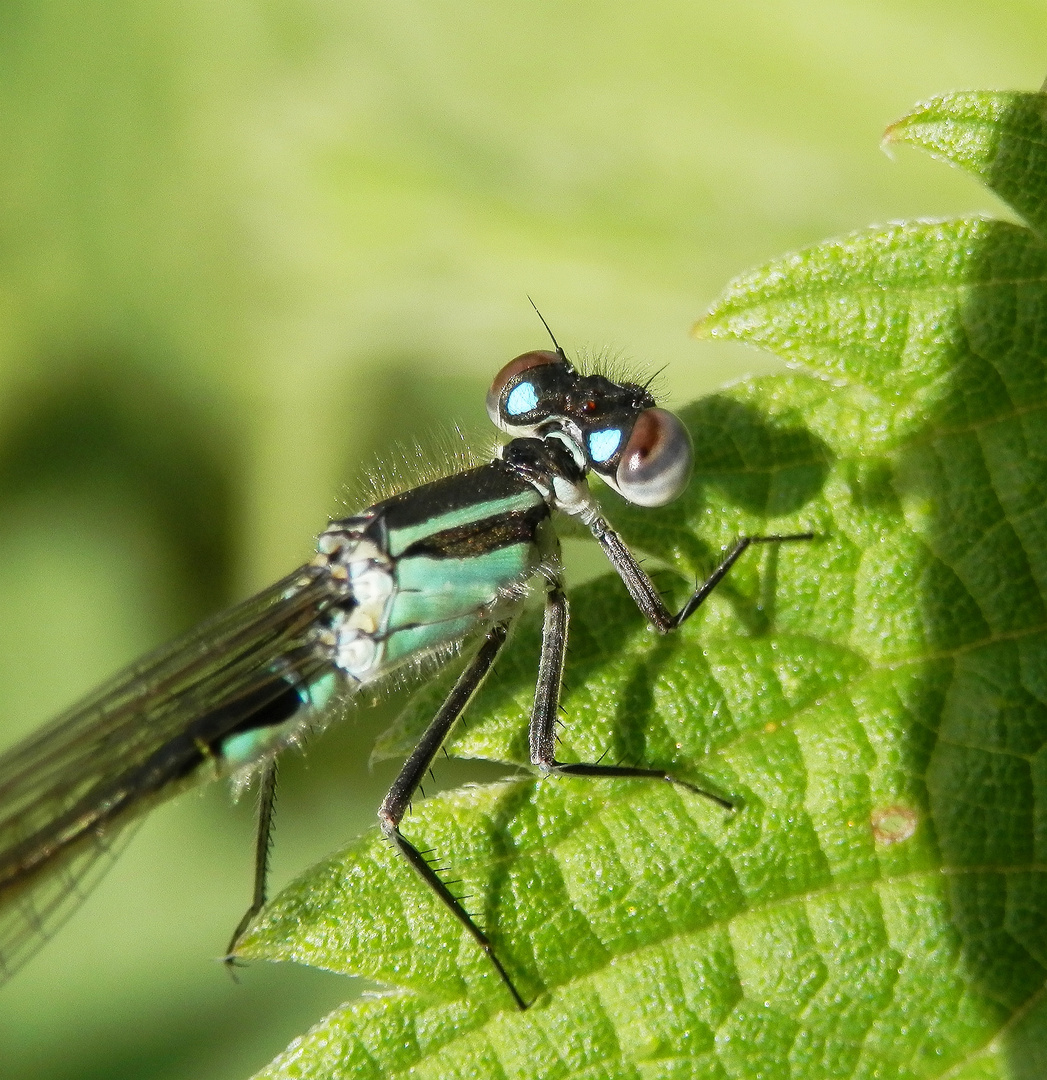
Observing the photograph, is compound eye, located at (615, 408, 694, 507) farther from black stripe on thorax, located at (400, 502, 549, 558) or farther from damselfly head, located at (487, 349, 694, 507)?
black stripe on thorax, located at (400, 502, 549, 558)

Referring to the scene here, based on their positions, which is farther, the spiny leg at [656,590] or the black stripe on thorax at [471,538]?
the black stripe on thorax at [471,538]

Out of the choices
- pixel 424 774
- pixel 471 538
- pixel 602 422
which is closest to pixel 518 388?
pixel 602 422

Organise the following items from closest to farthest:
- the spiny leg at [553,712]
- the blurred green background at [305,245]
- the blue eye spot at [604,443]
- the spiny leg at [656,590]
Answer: the spiny leg at [553,712], the spiny leg at [656,590], the blue eye spot at [604,443], the blurred green background at [305,245]

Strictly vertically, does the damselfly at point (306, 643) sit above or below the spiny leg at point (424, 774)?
above

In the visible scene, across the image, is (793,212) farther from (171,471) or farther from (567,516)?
(171,471)

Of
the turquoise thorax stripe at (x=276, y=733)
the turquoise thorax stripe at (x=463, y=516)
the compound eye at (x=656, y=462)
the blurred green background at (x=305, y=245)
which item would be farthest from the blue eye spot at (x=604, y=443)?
the blurred green background at (x=305, y=245)

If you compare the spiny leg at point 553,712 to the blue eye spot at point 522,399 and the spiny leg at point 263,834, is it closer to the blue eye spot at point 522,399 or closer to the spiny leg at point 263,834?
the blue eye spot at point 522,399

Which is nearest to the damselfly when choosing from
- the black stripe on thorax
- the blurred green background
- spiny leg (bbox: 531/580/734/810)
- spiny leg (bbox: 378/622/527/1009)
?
the black stripe on thorax

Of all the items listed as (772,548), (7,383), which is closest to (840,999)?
(772,548)
